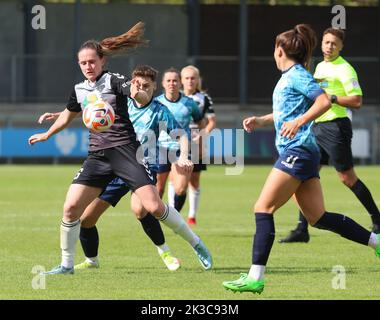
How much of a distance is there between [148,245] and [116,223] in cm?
261

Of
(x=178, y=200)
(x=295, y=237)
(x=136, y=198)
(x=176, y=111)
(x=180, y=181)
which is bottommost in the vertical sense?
(x=295, y=237)

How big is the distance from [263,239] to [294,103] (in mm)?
1039

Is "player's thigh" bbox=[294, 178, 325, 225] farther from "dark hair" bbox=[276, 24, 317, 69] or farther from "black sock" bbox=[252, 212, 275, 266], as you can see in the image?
"dark hair" bbox=[276, 24, 317, 69]

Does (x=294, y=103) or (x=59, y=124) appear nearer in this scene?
(x=294, y=103)

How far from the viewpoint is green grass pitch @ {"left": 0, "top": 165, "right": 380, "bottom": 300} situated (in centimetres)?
871

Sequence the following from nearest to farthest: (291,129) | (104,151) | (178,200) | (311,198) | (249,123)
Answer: (291,129)
(249,123)
(311,198)
(104,151)
(178,200)

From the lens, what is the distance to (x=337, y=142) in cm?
1240

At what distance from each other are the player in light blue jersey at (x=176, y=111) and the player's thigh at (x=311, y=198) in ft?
13.1

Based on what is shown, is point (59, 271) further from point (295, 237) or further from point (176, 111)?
point (176, 111)

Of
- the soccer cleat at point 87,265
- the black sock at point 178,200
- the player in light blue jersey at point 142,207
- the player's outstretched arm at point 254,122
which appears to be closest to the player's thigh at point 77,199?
the player in light blue jersey at point 142,207

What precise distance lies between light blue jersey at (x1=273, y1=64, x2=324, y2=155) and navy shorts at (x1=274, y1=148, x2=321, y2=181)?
44mm

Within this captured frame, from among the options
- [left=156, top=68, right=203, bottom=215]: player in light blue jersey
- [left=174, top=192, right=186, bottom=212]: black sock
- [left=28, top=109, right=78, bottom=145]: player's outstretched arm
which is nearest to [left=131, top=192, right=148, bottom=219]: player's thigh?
[left=28, top=109, right=78, bottom=145]: player's outstretched arm

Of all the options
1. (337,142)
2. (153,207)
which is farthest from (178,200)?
(153,207)
